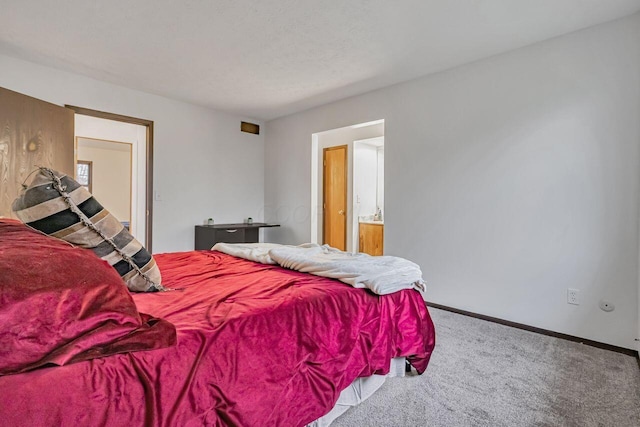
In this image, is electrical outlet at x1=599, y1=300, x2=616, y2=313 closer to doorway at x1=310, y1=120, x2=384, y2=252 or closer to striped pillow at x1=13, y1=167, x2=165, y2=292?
striped pillow at x1=13, y1=167, x2=165, y2=292

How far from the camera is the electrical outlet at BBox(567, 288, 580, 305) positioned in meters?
2.62

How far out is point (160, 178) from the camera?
4.24 m

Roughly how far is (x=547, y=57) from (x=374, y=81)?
1.59 metres

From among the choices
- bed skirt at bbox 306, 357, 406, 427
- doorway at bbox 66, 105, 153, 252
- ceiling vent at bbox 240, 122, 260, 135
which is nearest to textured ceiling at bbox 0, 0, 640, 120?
doorway at bbox 66, 105, 153, 252

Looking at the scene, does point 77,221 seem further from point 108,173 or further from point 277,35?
point 108,173

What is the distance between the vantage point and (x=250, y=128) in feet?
17.4

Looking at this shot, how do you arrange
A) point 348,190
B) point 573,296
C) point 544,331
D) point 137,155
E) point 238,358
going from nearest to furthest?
point 238,358 → point 573,296 → point 544,331 → point 137,155 → point 348,190

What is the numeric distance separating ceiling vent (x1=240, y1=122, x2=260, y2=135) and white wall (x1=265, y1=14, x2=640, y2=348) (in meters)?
2.25

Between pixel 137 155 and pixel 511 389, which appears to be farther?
pixel 137 155

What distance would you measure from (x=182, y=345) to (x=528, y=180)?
2.96 m

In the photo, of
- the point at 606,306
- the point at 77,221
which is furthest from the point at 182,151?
the point at 606,306

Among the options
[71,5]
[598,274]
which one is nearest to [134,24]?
[71,5]

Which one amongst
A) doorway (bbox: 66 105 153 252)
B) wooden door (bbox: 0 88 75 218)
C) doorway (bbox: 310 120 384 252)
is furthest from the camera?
doorway (bbox: 310 120 384 252)

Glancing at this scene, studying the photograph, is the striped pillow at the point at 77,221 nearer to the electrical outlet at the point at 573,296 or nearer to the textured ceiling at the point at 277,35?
the textured ceiling at the point at 277,35
